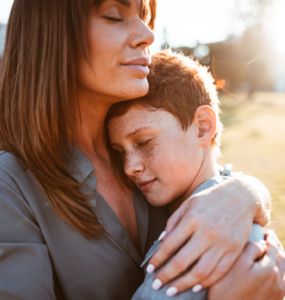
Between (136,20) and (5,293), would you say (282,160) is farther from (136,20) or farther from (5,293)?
(5,293)

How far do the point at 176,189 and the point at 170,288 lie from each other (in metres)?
0.77

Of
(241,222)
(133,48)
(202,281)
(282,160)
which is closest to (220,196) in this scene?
(241,222)

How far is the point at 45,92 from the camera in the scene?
1547 millimetres

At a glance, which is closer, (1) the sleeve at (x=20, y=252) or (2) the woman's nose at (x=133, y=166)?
(1) the sleeve at (x=20, y=252)

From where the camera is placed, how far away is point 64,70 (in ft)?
5.09

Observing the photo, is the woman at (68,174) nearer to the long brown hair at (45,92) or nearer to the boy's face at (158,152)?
the long brown hair at (45,92)

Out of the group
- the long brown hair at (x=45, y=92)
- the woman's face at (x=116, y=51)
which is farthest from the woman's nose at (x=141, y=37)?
the long brown hair at (x=45, y=92)

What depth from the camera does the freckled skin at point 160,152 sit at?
192 centimetres

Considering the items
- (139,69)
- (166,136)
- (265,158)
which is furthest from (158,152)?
(265,158)

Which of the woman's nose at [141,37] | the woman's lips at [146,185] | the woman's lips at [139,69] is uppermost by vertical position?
the woman's nose at [141,37]

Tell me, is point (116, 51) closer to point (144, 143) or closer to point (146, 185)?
point (144, 143)

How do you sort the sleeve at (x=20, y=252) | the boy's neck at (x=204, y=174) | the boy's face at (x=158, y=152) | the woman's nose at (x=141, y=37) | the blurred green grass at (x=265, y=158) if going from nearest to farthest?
the sleeve at (x=20, y=252) < the woman's nose at (x=141, y=37) < the boy's face at (x=158, y=152) < the boy's neck at (x=204, y=174) < the blurred green grass at (x=265, y=158)

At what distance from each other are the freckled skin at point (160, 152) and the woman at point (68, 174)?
0.86ft

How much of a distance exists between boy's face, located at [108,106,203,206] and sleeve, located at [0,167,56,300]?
79cm
